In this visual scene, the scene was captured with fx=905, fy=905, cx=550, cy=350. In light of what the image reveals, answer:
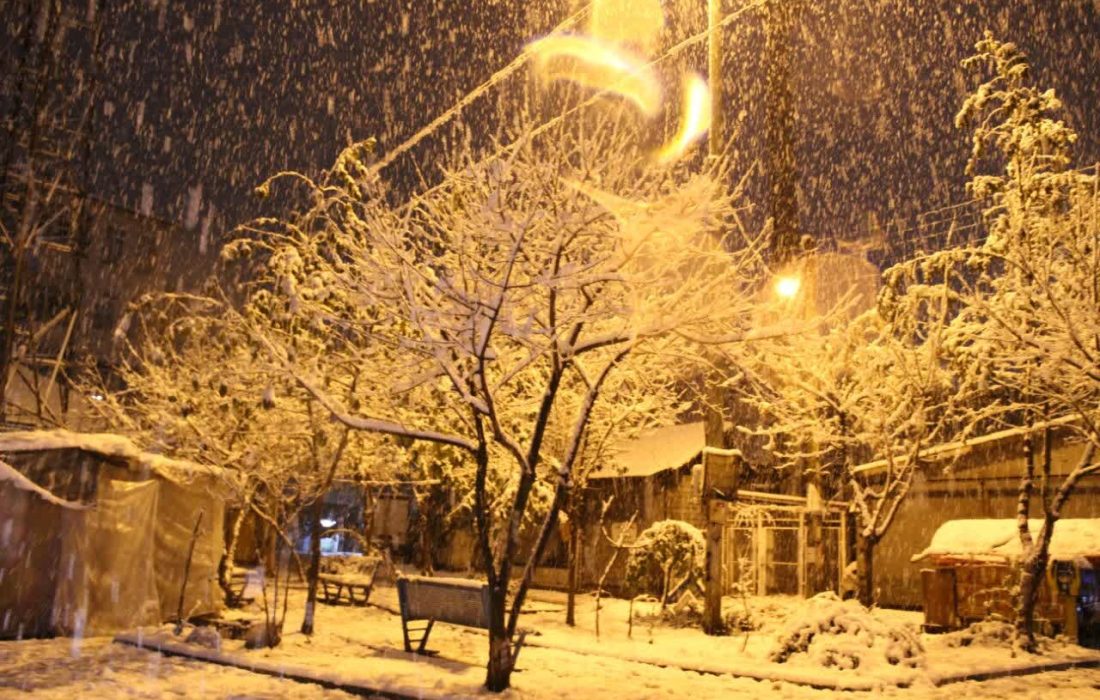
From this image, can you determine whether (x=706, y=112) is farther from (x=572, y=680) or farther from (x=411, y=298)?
(x=572, y=680)

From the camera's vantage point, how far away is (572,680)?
10547mm

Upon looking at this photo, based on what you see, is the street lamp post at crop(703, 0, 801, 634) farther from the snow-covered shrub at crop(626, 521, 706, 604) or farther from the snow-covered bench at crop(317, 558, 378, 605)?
the snow-covered bench at crop(317, 558, 378, 605)

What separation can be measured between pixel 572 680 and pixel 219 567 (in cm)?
903

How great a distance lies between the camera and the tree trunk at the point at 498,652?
9.38 m

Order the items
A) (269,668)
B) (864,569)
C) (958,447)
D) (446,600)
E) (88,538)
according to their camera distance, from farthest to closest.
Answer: (958,447)
(864,569)
(88,538)
(446,600)
(269,668)

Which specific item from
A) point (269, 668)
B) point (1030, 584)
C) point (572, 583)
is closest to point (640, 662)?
point (269, 668)

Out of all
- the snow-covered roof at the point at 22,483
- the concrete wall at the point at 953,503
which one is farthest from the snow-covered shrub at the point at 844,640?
the snow-covered roof at the point at 22,483

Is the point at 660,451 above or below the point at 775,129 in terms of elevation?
below

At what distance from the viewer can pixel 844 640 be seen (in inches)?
464

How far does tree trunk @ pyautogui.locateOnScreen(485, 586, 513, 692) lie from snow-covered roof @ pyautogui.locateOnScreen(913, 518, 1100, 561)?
9.67 m

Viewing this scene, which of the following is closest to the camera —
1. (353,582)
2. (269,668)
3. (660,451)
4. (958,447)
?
(269,668)

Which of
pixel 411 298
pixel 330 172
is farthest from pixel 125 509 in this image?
pixel 411 298

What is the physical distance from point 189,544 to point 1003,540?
1387 cm

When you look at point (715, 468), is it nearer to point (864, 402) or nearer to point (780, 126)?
point (864, 402)
